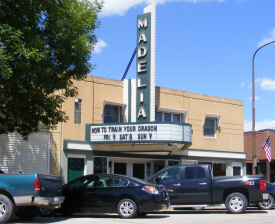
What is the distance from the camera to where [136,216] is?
14.1 meters

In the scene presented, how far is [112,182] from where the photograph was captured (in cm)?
1430

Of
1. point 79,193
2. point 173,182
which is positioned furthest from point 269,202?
point 79,193

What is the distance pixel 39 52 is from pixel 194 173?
712 centimetres

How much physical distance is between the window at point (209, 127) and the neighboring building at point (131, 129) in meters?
0.20

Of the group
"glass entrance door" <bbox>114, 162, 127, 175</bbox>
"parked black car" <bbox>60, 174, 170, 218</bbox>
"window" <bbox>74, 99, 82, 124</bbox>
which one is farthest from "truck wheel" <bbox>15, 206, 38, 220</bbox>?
"glass entrance door" <bbox>114, 162, 127, 175</bbox>

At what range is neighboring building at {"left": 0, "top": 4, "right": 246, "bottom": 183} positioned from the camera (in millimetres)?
21500

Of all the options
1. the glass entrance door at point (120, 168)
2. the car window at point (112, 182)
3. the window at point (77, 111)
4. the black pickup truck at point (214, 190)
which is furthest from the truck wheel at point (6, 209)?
the glass entrance door at point (120, 168)

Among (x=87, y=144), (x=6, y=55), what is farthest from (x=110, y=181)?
(x=87, y=144)

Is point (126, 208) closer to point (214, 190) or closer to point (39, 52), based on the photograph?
point (214, 190)

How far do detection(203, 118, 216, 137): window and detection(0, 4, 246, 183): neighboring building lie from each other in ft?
0.65

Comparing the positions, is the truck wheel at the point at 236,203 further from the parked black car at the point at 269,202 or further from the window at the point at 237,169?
the window at the point at 237,169

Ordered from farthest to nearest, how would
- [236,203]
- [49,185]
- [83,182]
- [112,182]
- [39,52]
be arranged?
[236,203] → [83,182] → [112,182] → [39,52] → [49,185]

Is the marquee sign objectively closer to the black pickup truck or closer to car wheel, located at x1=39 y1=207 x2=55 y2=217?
the black pickup truck

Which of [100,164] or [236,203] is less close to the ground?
[100,164]
